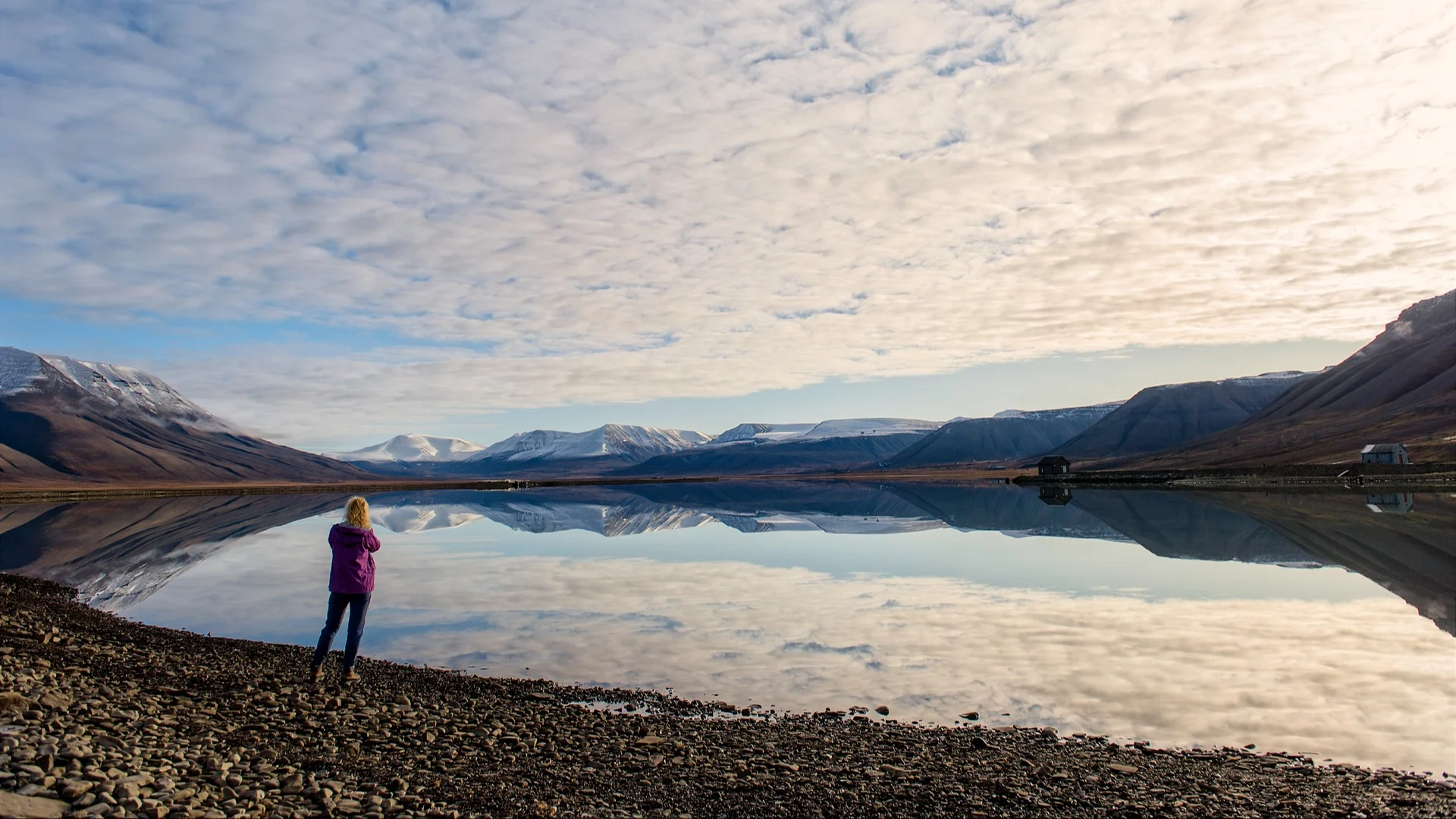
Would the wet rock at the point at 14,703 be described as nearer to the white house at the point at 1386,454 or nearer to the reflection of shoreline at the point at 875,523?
the reflection of shoreline at the point at 875,523

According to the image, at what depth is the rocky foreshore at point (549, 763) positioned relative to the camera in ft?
32.3

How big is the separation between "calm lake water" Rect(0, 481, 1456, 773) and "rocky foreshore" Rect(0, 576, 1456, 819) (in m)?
1.54

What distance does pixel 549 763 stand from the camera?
38.9 ft

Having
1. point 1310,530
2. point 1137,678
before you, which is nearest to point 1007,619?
point 1137,678

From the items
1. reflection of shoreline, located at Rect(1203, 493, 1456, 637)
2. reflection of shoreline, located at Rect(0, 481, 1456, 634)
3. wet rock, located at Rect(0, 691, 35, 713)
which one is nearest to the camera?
wet rock, located at Rect(0, 691, 35, 713)

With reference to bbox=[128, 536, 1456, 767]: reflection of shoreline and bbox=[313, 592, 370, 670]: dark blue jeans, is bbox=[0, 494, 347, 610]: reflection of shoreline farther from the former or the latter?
bbox=[313, 592, 370, 670]: dark blue jeans

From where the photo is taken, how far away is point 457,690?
53.2 feet

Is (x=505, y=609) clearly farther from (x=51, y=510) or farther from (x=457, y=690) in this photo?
(x=51, y=510)

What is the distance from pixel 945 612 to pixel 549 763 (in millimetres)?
15484

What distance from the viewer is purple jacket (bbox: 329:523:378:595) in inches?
629

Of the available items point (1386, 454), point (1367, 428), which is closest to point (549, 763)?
point (1386, 454)

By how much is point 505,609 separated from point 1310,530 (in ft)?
140

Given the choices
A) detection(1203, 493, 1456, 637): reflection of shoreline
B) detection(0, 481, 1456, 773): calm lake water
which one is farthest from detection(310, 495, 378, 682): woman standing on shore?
detection(1203, 493, 1456, 637): reflection of shoreline

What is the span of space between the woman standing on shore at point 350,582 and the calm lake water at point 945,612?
3280 millimetres
